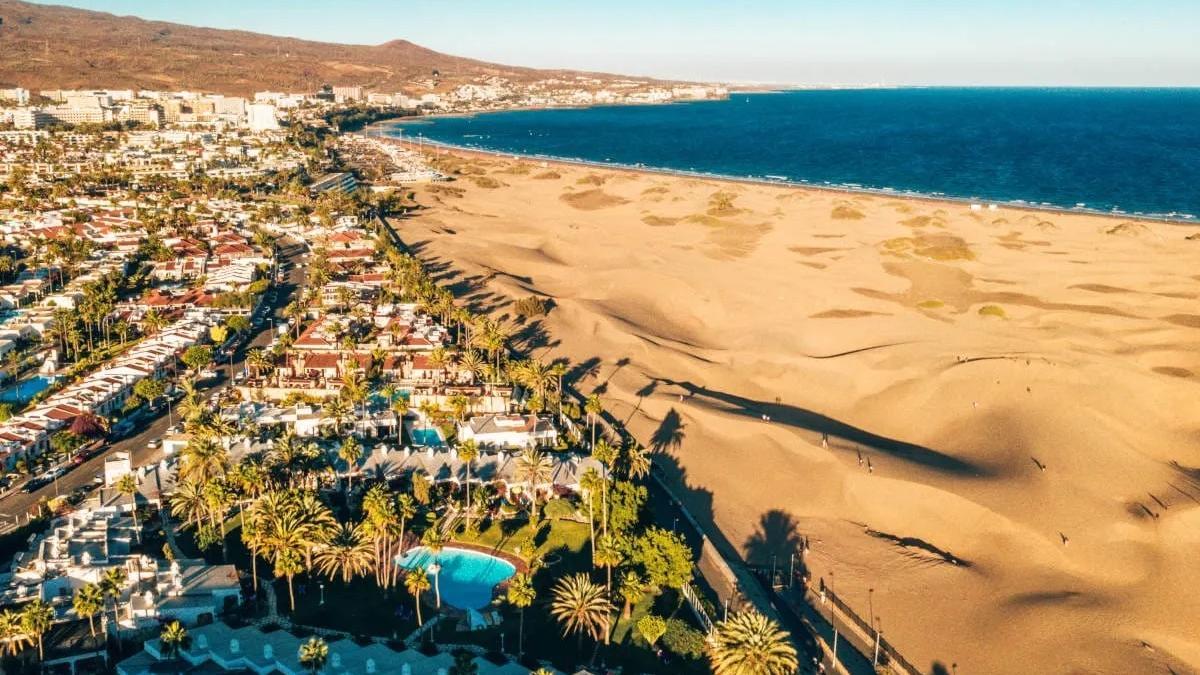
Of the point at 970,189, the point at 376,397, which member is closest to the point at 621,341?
the point at 376,397

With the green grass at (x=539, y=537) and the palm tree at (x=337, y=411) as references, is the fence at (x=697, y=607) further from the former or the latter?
the palm tree at (x=337, y=411)

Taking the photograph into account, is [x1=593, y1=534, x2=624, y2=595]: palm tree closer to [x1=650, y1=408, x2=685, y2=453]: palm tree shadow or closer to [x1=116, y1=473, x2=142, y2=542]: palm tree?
[x1=650, y1=408, x2=685, y2=453]: palm tree shadow

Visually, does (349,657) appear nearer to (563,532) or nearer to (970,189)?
(563,532)

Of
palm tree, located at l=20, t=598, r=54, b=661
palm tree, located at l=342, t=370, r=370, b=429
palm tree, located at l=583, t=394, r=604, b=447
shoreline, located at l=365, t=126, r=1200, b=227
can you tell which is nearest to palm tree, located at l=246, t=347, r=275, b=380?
palm tree, located at l=342, t=370, r=370, b=429

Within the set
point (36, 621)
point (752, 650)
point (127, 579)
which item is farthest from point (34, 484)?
point (752, 650)

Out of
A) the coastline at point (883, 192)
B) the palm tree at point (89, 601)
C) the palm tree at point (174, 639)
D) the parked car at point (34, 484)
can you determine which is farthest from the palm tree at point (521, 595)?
the coastline at point (883, 192)
